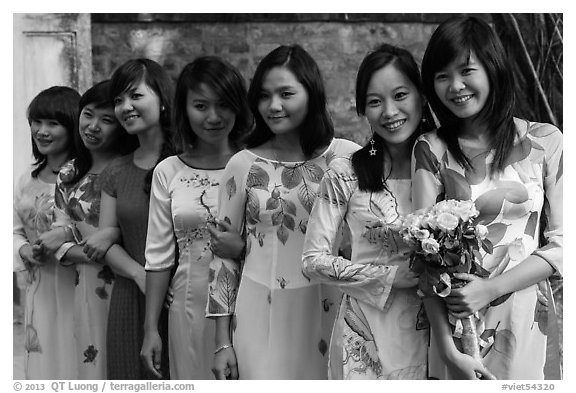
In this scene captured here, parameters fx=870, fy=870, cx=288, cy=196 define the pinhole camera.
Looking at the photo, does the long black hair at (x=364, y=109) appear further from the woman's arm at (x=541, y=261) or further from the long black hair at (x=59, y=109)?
the long black hair at (x=59, y=109)

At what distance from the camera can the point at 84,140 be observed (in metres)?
5.08

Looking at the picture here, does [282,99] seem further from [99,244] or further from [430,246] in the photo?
[99,244]

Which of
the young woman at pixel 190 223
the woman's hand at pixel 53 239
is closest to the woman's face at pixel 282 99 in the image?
the young woman at pixel 190 223

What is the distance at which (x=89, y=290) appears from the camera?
5.00 m

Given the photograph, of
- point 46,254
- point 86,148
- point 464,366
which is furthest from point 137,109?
point 464,366

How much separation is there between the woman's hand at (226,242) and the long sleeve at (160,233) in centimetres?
45

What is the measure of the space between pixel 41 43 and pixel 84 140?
3.11 m

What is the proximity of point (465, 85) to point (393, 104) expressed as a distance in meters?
0.31

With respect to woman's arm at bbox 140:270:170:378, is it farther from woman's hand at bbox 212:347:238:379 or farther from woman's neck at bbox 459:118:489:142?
woman's neck at bbox 459:118:489:142

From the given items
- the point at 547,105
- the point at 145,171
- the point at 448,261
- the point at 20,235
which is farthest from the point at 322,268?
the point at 547,105

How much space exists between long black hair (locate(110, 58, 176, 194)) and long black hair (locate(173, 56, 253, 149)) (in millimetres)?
254

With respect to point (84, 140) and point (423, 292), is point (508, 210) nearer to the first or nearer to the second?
point (423, 292)

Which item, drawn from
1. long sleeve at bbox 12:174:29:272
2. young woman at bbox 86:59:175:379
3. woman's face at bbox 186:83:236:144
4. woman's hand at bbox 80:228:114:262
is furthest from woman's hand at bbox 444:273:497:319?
long sleeve at bbox 12:174:29:272

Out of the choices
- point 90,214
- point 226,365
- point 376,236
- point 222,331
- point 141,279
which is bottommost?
point 226,365
